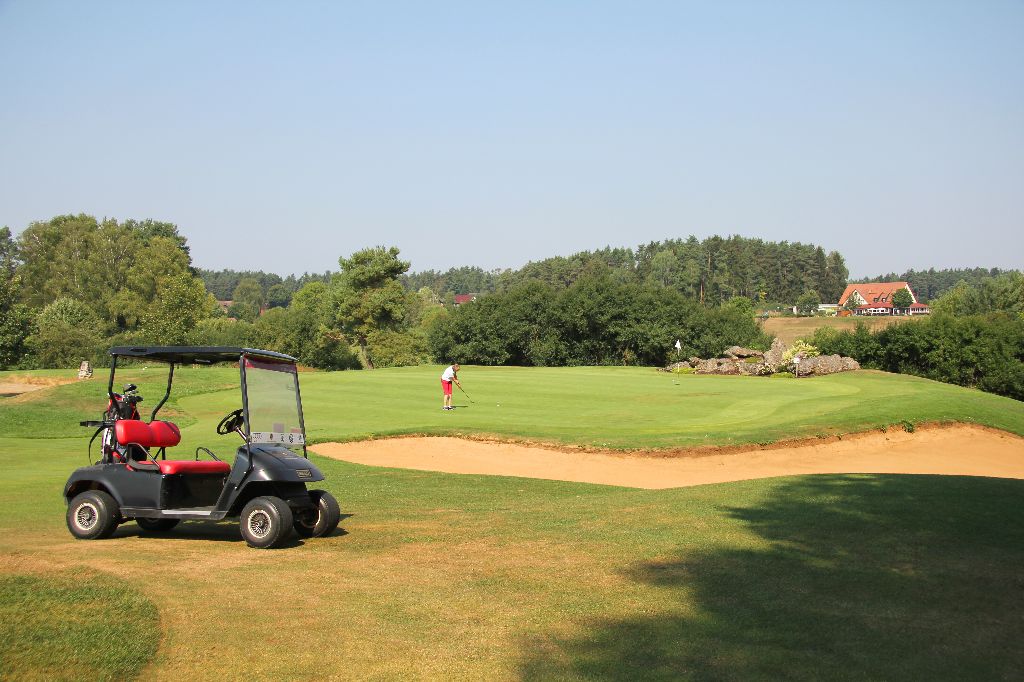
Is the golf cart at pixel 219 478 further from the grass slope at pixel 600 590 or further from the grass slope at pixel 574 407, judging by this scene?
the grass slope at pixel 574 407

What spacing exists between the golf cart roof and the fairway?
8.40ft

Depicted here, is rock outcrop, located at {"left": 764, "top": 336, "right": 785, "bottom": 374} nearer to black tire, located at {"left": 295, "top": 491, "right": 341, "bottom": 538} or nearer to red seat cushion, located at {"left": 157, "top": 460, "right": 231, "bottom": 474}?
black tire, located at {"left": 295, "top": 491, "right": 341, "bottom": 538}

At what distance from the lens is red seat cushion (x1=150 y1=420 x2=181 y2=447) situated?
12.2 metres

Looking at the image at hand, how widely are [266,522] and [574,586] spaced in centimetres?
449

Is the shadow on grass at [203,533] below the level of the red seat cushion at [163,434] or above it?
below

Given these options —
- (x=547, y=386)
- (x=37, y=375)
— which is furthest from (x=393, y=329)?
(x=547, y=386)

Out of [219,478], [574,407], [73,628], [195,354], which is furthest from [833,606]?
[574,407]

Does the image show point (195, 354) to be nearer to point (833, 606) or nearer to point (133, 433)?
point (133, 433)

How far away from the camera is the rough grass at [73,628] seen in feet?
20.6

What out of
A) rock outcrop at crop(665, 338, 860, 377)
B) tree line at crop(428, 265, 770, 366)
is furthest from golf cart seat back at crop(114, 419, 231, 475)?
tree line at crop(428, 265, 770, 366)

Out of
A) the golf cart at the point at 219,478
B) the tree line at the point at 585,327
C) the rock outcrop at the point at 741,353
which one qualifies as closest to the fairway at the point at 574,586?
the golf cart at the point at 219,478

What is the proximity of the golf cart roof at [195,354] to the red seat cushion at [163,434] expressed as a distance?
0.96 metres

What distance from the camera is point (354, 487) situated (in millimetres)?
18688

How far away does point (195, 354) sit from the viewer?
12.2 meters
